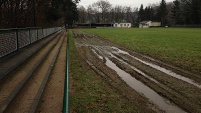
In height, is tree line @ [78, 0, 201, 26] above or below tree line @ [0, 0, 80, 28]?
above

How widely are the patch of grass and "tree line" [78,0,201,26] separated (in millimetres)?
90800

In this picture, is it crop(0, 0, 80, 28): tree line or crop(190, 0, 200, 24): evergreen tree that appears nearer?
crop(0, 0, 80, 28): tree line

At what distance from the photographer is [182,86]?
7.22m

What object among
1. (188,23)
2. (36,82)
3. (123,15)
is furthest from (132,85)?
(123,15)

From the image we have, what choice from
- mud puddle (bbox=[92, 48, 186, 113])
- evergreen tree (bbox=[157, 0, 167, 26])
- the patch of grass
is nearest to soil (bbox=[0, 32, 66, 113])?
the patch of grass

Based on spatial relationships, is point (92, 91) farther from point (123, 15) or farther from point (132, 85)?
point (123, 15)

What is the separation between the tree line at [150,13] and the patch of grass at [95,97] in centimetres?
9080

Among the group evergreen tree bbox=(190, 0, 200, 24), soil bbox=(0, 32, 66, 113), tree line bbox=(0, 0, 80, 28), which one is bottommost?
soil bbox=(0, 32, 66, 113)

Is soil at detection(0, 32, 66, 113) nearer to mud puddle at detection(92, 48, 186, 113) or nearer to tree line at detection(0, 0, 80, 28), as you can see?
mud puddle at detection(92, 48, 186, 113)

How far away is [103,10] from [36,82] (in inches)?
5685

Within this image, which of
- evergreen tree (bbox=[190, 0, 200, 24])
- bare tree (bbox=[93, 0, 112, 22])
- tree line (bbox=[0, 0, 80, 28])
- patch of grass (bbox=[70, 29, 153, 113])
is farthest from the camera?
bare tree (bbox=[93, 0, 112, 22])

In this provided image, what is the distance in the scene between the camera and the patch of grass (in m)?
5.23

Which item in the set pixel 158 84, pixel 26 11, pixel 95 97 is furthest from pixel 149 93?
pixel 26 11

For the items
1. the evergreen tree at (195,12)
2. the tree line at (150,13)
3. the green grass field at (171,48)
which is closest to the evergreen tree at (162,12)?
the tree line at (150,13)
